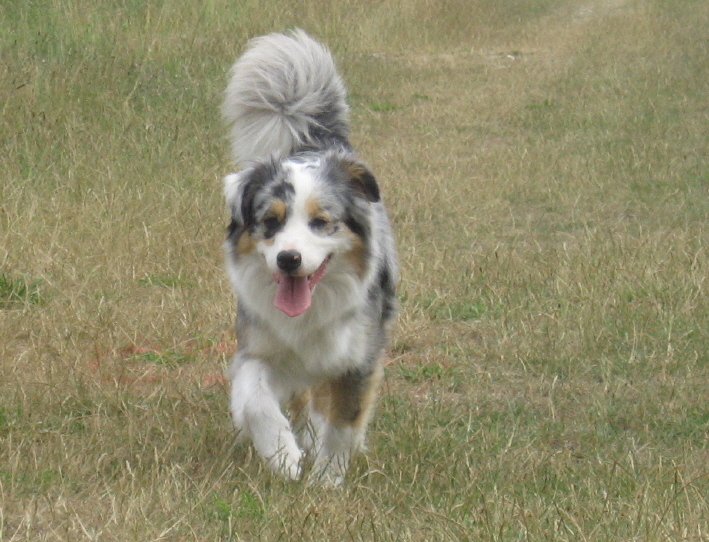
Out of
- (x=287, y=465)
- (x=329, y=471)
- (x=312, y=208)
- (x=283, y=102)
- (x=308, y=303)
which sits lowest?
(x=329, y=471)

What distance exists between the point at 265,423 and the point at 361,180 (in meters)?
0.98

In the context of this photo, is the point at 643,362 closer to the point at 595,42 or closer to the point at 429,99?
the point at 429,99

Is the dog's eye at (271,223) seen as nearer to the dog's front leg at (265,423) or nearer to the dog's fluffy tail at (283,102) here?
the dog's front leg at (265,423)

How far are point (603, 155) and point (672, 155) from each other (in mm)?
583

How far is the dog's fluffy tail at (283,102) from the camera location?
16.4 feet

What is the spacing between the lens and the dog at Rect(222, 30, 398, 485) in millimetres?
3844

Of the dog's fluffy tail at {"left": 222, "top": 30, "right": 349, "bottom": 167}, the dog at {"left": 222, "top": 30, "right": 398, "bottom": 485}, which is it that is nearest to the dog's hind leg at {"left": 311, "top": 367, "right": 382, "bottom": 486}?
the dog at {"left": 222, "top": 30, "right": 398, "bottom": 485}

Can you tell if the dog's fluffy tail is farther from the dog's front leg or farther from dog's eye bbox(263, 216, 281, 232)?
the dog's front leg

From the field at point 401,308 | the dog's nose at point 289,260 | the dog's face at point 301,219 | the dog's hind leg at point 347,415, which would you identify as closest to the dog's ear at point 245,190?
the dog's face at point 301,219

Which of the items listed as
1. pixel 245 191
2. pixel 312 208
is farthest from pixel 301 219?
pixel 245 191

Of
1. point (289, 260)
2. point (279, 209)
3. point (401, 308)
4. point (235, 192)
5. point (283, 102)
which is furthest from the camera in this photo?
point (401, 308)

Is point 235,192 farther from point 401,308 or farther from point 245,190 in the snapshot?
point 401,308

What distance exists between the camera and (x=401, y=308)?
575 cm

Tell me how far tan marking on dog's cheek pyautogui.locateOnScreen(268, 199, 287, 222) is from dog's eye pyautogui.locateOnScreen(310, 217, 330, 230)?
0.10 meters
